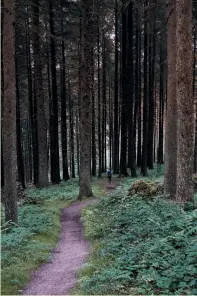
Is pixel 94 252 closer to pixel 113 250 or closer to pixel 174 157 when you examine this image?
pixel 113 250

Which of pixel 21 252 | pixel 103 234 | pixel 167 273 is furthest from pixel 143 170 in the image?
pixel 167 273

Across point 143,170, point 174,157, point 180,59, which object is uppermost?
point 180,59

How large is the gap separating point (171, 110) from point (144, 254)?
6.82m

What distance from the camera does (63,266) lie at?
9047 millimetres

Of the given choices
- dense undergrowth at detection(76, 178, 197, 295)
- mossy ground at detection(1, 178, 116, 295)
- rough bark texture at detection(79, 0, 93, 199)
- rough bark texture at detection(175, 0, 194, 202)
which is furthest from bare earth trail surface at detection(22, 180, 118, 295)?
rough bark texture at detection(79, 0, 93, 199)

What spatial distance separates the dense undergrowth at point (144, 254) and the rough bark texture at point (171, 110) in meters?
2.01

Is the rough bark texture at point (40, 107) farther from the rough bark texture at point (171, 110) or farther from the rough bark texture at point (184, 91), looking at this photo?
the rough bark texture at point (184, 91)

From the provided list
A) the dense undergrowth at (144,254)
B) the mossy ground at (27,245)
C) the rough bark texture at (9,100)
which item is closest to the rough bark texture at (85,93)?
the mossy ground at (27,245)

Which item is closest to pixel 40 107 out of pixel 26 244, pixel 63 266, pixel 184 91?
pixel 184 91

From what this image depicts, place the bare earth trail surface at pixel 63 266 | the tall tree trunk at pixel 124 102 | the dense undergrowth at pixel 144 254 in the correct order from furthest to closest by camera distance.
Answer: the tall tree trunk at pixel 124 102 < the bare earth trail surface at pixel 63 266 < the dense undergrowth at pixel 144 254

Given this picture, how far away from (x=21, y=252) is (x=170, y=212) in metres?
4.02

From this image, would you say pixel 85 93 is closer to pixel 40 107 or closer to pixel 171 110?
pixel 40 107

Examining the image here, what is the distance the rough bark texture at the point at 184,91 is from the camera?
10.7 m

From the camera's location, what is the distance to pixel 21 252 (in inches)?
371
